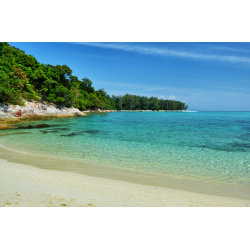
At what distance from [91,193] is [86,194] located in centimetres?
14

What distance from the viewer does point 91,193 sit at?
14.2 ft

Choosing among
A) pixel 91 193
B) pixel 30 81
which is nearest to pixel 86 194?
pixel 91 193

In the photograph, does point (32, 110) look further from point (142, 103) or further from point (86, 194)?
point (142, 103)

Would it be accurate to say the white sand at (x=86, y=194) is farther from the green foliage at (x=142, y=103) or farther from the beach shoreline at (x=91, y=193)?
the green foliage at (x=142, y=103)

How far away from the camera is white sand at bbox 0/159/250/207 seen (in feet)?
12.1

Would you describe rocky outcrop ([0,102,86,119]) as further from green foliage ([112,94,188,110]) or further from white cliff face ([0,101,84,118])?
green foliage ([112,94,188,110])

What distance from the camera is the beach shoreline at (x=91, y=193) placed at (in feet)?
12.2

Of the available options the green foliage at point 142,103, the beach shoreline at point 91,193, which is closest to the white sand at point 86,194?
the beach shoreline at point 91,193
